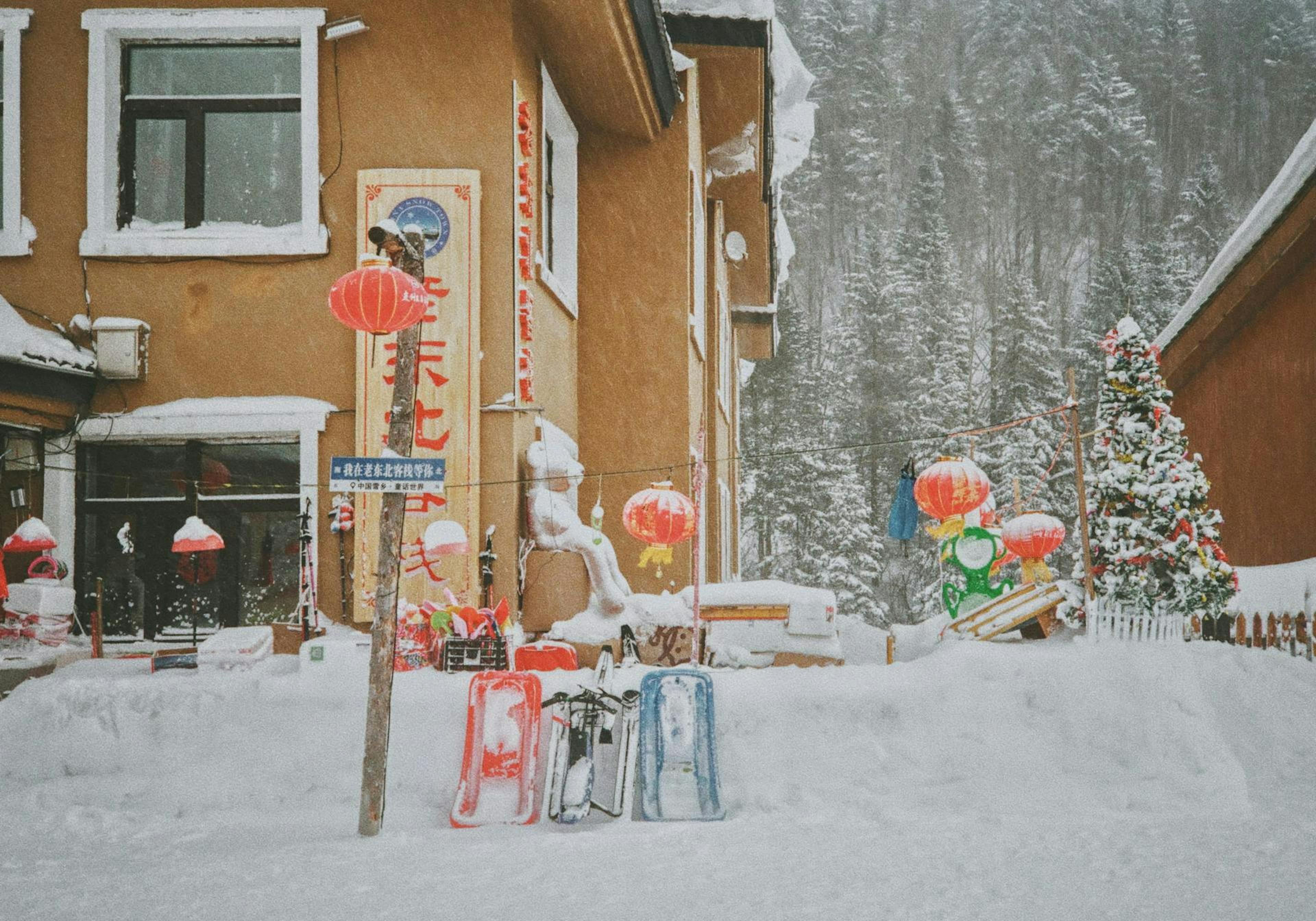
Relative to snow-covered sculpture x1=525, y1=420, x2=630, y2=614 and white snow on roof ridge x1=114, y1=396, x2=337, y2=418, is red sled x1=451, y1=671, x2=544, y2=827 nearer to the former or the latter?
snow-covered sculpture x1=525, y1=420, x2=630, y2=614

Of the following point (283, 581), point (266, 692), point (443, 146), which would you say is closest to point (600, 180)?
point (443, 146)

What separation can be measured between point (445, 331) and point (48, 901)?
6.34m

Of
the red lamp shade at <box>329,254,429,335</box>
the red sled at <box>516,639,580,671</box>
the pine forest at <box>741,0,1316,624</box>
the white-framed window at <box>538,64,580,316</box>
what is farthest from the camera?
the pine forest at <box>741,0,1316,624</box>

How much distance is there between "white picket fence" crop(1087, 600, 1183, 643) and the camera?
12.3m

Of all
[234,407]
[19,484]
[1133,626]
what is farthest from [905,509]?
[19,484]

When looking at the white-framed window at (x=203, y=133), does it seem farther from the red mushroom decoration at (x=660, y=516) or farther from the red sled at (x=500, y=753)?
the red sled at (x=500, y=753)

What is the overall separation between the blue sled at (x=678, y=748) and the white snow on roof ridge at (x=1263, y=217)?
942cm

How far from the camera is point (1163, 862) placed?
22.1 feet

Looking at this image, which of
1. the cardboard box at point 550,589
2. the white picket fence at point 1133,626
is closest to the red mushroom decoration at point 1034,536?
the white picket fence at point 1133,626

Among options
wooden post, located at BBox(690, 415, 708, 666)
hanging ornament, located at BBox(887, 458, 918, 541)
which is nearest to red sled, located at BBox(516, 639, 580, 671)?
wooden post, located at BBox(690, 415, 708, 666)

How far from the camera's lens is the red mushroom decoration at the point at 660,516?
1148 centimetres

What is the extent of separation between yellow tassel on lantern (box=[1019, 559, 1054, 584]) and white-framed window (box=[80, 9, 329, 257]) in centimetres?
1058

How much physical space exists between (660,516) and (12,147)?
7959 mm

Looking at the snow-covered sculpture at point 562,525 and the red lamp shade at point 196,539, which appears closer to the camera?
the red lamp shade at point 196,539
